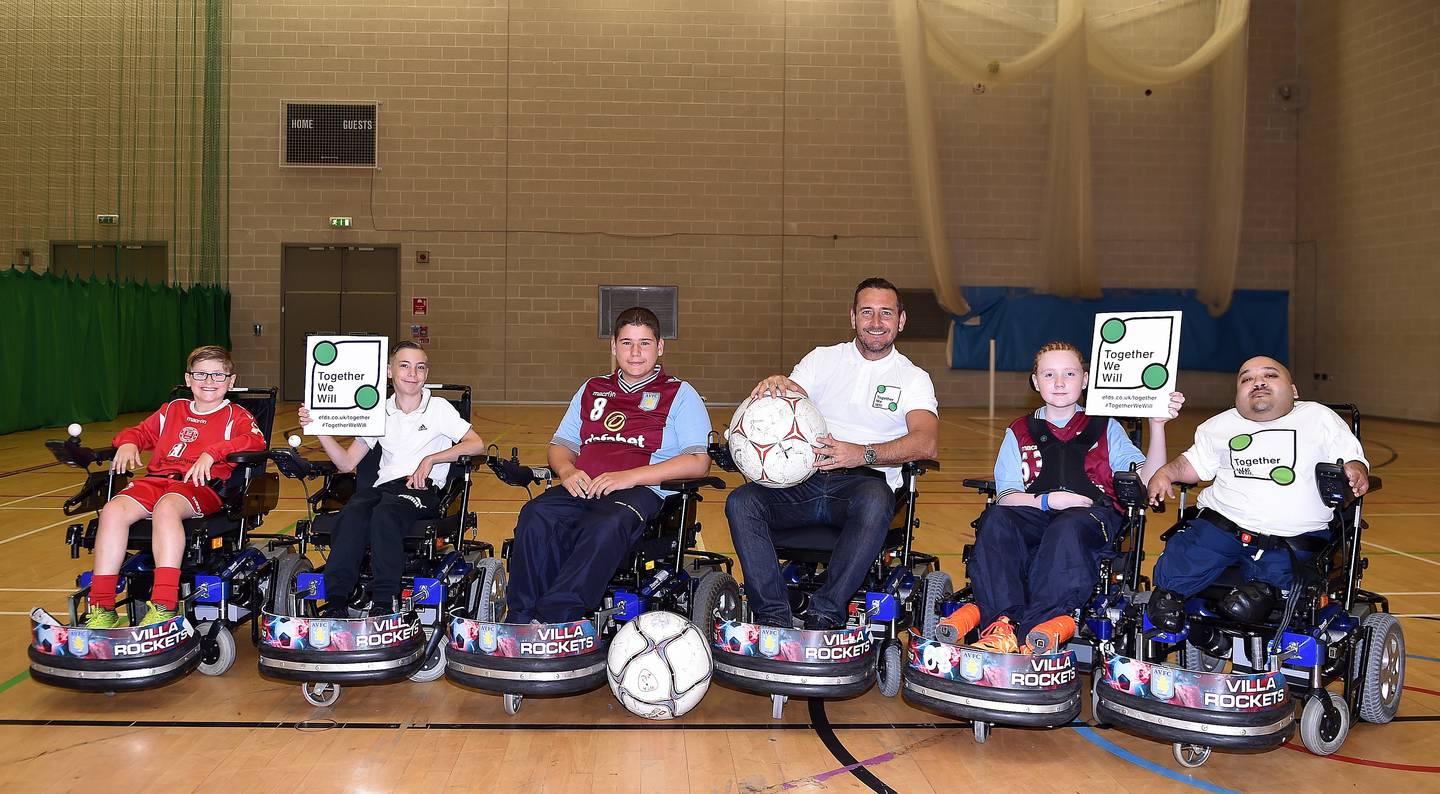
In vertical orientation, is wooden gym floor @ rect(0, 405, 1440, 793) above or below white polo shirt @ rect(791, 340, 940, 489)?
below

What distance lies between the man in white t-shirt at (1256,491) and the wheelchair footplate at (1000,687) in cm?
37

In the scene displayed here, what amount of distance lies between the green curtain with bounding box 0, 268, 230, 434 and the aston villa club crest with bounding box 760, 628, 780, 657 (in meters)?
10.6

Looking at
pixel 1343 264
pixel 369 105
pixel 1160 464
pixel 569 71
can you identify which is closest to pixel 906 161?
pixel 569 71

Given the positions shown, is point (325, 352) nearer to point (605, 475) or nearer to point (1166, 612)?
point (605, 475)

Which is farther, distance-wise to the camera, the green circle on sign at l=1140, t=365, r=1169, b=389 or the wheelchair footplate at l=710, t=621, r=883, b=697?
the green circle on sign at l=1140, t=365, r=1169, b=389

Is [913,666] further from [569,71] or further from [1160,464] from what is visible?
[569,71]

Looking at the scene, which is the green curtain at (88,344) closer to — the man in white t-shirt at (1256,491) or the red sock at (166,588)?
the red sock at (166,588)

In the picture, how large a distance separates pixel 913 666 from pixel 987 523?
0.54 m

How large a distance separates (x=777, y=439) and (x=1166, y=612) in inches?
48.6

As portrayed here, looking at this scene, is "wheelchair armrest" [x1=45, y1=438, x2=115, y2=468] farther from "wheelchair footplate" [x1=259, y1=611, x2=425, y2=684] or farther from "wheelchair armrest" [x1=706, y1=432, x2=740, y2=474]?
"wheelchair armrest" [x1=706, y1=432, x2=740, y2=474]

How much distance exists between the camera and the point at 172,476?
3.81 meters

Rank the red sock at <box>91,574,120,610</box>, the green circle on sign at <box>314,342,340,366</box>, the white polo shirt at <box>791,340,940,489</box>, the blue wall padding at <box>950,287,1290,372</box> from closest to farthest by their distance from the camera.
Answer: the red sock at <box>91,574,120,610</box>
the green circle on sign at <box>314,342,340,366</box>
the white polo shirt at <box>791,340,940,489</box>
the blue wall padding at <box>950,287,1290,372</box>

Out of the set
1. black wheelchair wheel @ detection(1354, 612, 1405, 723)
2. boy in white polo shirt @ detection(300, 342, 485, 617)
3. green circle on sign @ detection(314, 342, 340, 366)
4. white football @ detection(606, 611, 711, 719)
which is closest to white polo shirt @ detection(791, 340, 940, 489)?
white football @ detection(606, 611, 711, 719)

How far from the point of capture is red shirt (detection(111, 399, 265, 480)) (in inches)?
151
